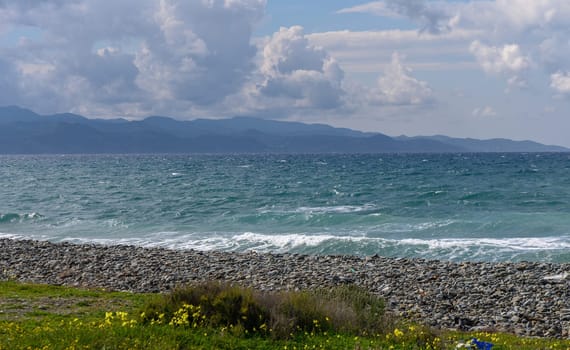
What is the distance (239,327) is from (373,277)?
1115 centimetres

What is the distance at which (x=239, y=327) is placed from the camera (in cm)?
1096

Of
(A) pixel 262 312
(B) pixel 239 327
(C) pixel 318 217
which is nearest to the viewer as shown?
(B) pixel 239 327

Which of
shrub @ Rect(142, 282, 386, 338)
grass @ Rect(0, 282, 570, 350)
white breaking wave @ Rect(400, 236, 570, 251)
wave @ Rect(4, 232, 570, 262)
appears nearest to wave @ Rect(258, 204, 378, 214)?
wave @ Rect(4, 232, 570, 262)

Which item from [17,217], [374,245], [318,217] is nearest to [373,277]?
[374,245]

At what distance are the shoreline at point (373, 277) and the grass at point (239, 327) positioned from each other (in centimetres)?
286

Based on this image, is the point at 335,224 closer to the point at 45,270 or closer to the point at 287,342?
the point at 45,270

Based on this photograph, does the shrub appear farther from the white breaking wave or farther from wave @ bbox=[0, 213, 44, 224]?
wave @ bbox=[0, 213, 44, 224]

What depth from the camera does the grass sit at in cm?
1020

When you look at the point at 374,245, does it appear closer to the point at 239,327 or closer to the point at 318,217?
the point at 318,217

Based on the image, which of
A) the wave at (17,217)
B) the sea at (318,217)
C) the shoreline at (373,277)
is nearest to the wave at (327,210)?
the sea at (318,217)

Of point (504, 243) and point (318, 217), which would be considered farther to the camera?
point (318, 217)

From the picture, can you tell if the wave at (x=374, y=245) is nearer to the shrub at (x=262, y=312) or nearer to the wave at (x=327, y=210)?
the wave at (x=327, y=210)

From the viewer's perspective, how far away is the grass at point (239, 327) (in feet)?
33.5

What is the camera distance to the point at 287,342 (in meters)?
10.6
